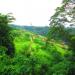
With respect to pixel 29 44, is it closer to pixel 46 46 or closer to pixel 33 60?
pixel 46 46

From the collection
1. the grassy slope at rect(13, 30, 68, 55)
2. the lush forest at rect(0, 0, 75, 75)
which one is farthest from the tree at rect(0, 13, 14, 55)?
the grassy slope at rect(13, 30, 68, 55)

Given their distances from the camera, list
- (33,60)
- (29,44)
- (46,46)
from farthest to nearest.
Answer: (29,44) → (46,46) → (33,60)

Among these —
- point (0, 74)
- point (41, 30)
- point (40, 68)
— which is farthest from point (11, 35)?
point (41, 30)

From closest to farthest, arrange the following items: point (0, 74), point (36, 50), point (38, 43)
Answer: point (0, 74), point (36, 50), point (38, 43)

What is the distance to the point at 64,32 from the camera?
28.4 metres

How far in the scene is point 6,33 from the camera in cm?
3178

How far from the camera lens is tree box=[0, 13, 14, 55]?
31.2m

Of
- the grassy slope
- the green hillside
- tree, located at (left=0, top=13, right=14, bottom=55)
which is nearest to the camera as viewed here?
the green hillside

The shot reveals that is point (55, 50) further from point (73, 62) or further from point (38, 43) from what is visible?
point (73, 62)

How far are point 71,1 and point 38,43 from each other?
18.2 meters

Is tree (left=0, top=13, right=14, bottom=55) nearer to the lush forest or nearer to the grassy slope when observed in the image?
the lush forest

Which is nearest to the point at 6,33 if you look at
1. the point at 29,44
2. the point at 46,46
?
the point at 46,46

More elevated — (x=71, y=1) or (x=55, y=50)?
(x=71, y=1)

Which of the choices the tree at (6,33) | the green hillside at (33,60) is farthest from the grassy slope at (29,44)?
the tree at (6,33)
